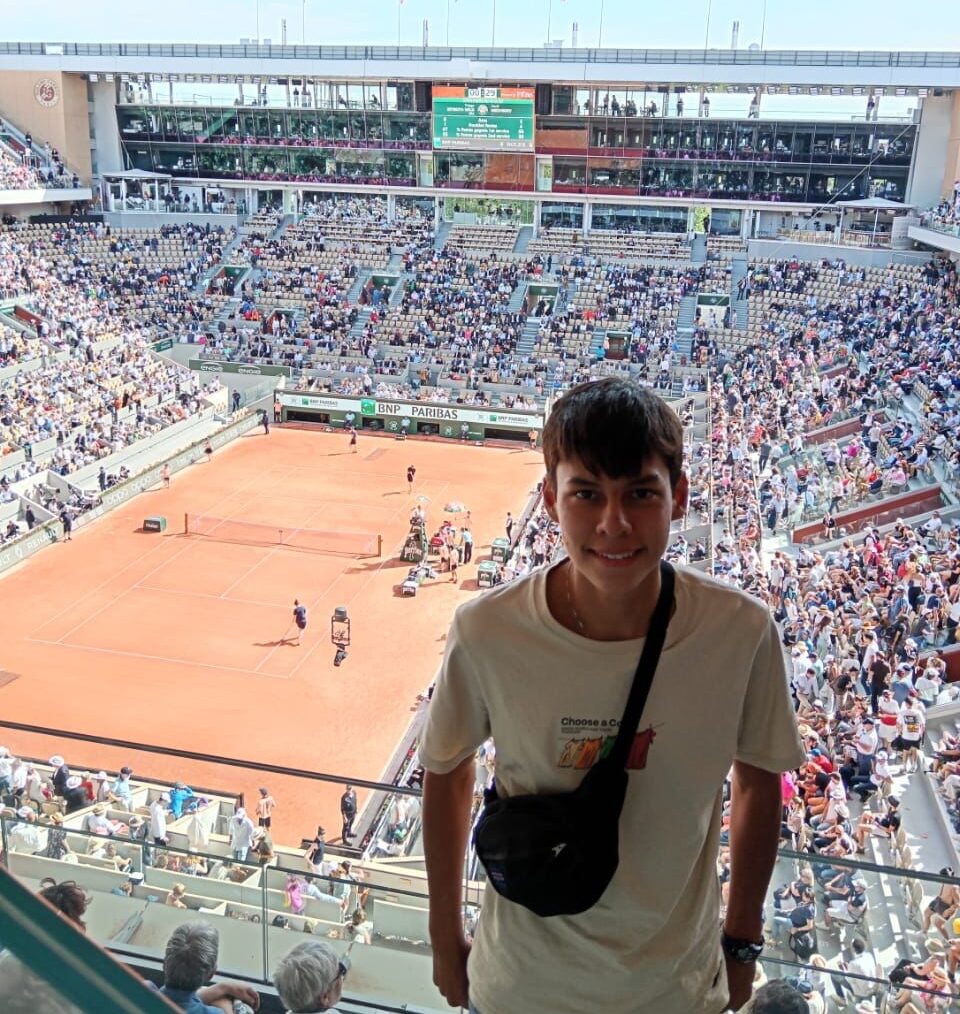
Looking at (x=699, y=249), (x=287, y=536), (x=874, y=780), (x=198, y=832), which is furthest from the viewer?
(x=699, y=249)

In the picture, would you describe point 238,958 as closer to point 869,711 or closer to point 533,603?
point 533,603

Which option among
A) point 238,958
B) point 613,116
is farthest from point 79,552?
point 613,116

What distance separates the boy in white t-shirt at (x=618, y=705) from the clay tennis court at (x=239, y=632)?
28.0 feet

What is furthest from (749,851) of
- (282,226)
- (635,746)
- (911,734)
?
(282,226)

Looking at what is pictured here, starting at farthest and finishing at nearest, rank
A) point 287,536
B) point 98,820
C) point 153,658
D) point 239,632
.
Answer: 1. point 287,536
2. point 239,632
3. point 153,658
4. point 98,820

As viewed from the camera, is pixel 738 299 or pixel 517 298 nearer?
pixel 738 299

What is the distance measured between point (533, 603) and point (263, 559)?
75.3 ft

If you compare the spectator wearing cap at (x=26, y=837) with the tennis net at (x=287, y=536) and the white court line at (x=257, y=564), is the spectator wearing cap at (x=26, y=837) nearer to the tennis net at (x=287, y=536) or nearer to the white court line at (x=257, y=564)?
the white court line at (x=257, y=564)

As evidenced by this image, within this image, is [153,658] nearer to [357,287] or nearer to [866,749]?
[866,749]

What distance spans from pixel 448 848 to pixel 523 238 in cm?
4912

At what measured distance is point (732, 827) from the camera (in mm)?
2371

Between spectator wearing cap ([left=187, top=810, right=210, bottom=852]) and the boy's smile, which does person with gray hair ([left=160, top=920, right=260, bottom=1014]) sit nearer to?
the boy's smile

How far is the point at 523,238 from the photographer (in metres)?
49.7

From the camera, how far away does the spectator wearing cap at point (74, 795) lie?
6.78 metres
